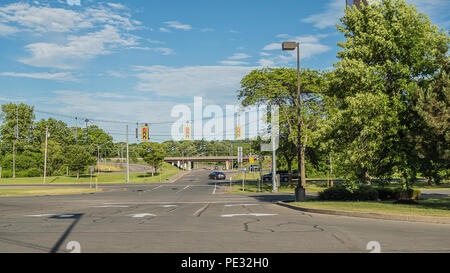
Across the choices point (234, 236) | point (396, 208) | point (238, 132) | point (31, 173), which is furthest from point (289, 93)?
point (31, 173)

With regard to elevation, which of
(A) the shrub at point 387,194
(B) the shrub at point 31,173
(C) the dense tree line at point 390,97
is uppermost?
(C) the dense tree line at point 390,97

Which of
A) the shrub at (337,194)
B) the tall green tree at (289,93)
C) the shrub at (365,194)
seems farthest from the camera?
the tall green tree at (289,93)

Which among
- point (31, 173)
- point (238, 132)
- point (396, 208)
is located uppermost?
point (238, 132)

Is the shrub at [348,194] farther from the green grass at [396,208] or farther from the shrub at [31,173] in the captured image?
the shrub at [31,173]

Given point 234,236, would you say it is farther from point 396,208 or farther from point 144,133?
point 144,133

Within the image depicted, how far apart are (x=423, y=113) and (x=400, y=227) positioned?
5713 millimetres

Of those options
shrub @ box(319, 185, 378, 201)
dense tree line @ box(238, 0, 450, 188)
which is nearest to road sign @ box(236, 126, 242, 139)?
shrub @ box(319, 185, 378, 201)

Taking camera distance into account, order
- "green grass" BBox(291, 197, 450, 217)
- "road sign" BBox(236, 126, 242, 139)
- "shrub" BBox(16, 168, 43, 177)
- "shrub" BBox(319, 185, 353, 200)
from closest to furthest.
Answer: "green grass" BBox(291, 197, 450, 217) → "shrub" BBox(319, 185, 353, 200) → "road sign" BBox(236, 126, 242, 139) → "shrub" BBox(16, 168, 43, 177)

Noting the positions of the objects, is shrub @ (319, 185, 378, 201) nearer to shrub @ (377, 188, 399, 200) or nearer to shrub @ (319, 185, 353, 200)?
shrub @ (319, 185, 353, 200)

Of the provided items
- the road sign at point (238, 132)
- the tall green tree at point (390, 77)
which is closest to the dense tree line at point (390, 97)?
the tall green tree at point (390, 77)
